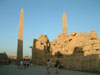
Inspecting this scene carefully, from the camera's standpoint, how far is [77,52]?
1446cm

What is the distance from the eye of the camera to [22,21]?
30.4 meters

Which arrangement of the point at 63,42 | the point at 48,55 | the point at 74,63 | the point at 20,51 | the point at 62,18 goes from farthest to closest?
1. the point at 62,18
2. the point at 20,51
3. the point at 48,55
4. the point at 63,42
5. the point at 74,63

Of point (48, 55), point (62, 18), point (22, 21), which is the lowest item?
point (48, 55)

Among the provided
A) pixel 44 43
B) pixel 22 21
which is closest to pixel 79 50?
pixel 44 43

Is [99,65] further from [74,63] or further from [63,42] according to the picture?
[63,42]

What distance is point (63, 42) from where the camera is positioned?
66.1 ft

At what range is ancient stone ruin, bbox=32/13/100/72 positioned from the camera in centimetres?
985

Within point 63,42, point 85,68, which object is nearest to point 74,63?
point 85,68

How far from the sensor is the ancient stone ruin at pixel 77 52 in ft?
32.3

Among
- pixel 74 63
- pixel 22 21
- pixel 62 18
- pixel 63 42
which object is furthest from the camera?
pixel 62 18

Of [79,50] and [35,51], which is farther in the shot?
[35,51]

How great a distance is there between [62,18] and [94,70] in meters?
30.0

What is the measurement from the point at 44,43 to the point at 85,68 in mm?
19558

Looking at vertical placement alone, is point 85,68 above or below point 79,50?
below
